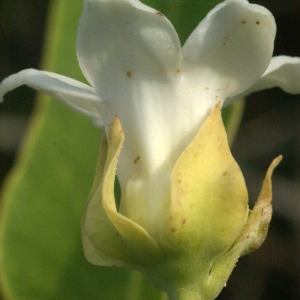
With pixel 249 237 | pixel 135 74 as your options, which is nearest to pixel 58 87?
pixel 135 74

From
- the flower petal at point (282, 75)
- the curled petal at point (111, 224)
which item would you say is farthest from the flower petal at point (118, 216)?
the flower petal at point (282, 75)

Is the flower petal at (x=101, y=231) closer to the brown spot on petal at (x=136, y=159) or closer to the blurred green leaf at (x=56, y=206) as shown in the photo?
the brown spot on petal at (x=136, y=159)

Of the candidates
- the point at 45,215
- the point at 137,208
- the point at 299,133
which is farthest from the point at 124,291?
the point at 299,133

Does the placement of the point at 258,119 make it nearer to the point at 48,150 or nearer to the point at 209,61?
the point at 48,150

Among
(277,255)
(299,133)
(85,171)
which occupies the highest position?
(85,171)

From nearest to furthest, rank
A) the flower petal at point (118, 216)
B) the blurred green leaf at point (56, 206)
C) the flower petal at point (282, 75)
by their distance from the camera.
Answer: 1. the flower petal at point (118, 216)
2. the flower petal at point (282, 75)
3. the blurred green leaf at point (56, 206)

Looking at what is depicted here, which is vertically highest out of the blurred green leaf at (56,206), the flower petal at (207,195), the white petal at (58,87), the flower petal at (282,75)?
the white petal at (58,87)
